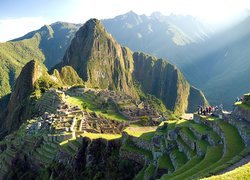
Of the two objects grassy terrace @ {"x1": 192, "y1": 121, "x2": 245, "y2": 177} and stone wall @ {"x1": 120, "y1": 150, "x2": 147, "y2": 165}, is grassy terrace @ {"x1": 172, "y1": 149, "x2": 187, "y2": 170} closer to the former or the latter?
grassy terrace @ {"x1": 192, "y1": 121, "x2": 245, "y2": 177}

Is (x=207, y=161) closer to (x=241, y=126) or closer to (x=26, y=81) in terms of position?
(x=241, y=126)

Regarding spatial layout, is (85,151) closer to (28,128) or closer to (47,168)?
(47,168)

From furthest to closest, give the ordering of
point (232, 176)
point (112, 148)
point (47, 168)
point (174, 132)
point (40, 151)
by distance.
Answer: point (40, 151) → point (47, 168) → point (112, 148) → point (174, 132) → point (232, 176)

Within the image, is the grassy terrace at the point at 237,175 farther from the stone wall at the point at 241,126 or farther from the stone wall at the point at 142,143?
the stone wall at the point at 142,143

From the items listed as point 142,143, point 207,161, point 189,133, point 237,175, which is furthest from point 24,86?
point 237,175

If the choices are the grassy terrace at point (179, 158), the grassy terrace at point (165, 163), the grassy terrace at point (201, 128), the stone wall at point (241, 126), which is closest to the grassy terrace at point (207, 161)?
the stone wall at point (241, 126)

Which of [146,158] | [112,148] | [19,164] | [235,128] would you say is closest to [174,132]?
[146,158]

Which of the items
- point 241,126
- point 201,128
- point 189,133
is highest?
point 241,126

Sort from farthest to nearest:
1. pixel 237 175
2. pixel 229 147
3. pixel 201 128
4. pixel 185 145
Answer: pixel 201 128, pixel 185 145, pixel 229 147, pixel 237 175

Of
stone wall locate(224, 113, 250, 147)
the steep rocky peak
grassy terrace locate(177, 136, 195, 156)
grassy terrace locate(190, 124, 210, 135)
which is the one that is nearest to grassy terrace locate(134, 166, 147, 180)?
grassy terrace locate(177, 136, 195, 156)

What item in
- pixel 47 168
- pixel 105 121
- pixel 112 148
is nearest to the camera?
pixel 112 148

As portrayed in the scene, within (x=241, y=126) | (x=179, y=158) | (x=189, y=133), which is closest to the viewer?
(x=241, y=126)
